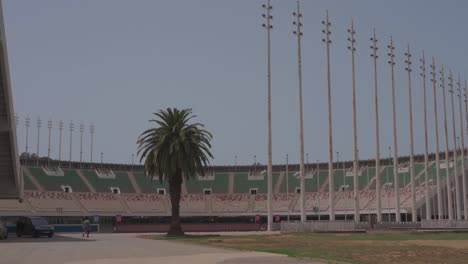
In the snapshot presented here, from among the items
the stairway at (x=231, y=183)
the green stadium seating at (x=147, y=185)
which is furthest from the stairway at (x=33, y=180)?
the stairway at (x=231, y=183)

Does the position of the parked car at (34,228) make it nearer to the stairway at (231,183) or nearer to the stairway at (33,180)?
the stairway at (33,180)

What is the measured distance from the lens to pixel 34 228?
56250mm

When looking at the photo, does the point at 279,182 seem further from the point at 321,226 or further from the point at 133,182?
the point at 321,226

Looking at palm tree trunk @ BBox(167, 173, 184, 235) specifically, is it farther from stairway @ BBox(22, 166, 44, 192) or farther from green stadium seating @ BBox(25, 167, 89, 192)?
green stadium seating @ BBox(25, 167, 89, 192)

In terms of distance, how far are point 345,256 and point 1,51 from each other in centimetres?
2001

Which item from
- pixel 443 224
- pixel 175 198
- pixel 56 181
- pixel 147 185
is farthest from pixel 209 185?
pixel 175 198

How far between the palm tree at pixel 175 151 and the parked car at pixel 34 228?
37.1 feet

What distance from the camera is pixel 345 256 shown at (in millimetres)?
28141

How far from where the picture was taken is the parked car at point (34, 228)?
56312 millimetres

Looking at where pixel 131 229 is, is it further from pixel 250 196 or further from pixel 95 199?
pixel 250 196

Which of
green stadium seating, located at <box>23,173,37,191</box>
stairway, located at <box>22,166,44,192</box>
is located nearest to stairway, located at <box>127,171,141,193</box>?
stairway, located at <box>22,166,44,192</box>

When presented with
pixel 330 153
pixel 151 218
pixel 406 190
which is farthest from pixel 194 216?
pixel 330 153

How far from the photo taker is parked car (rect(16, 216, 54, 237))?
5631 centimetres

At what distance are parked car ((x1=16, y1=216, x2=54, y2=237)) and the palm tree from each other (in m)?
11.3
